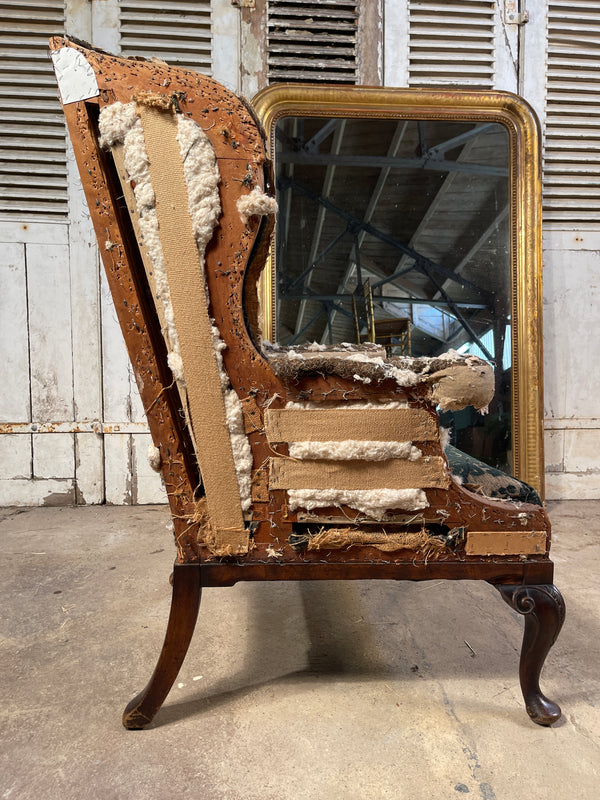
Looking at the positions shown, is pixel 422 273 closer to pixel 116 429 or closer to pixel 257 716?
pixel 116 429

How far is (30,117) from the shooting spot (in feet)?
8.01

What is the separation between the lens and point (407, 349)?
2.43m

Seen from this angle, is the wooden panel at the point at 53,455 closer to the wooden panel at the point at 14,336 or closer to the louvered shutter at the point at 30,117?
the wooden panel at the point at 14,336

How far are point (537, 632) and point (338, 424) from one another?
0.62 metres

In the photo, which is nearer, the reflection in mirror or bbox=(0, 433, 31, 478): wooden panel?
the reflection in mirror

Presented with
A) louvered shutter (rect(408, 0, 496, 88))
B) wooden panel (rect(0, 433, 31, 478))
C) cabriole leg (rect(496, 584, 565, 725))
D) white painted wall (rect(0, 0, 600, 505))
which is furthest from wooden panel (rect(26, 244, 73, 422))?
cabriole leg (rect(496, 584, 565, 725))

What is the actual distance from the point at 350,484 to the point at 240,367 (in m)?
0.31

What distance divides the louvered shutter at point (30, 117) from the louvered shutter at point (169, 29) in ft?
1.23

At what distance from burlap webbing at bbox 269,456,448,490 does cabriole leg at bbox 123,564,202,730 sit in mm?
300

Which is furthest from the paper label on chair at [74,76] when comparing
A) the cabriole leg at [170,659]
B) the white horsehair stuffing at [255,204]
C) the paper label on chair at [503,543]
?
the paper label on chair at [503,543]

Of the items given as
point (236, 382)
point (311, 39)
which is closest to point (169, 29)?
point (311, 39)

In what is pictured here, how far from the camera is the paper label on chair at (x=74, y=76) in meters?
0.74

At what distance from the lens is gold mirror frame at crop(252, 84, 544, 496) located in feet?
7.75

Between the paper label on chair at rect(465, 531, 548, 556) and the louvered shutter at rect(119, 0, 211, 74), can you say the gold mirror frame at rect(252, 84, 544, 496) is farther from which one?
the paper label on chair at rect(465, 531, 548, 556)
